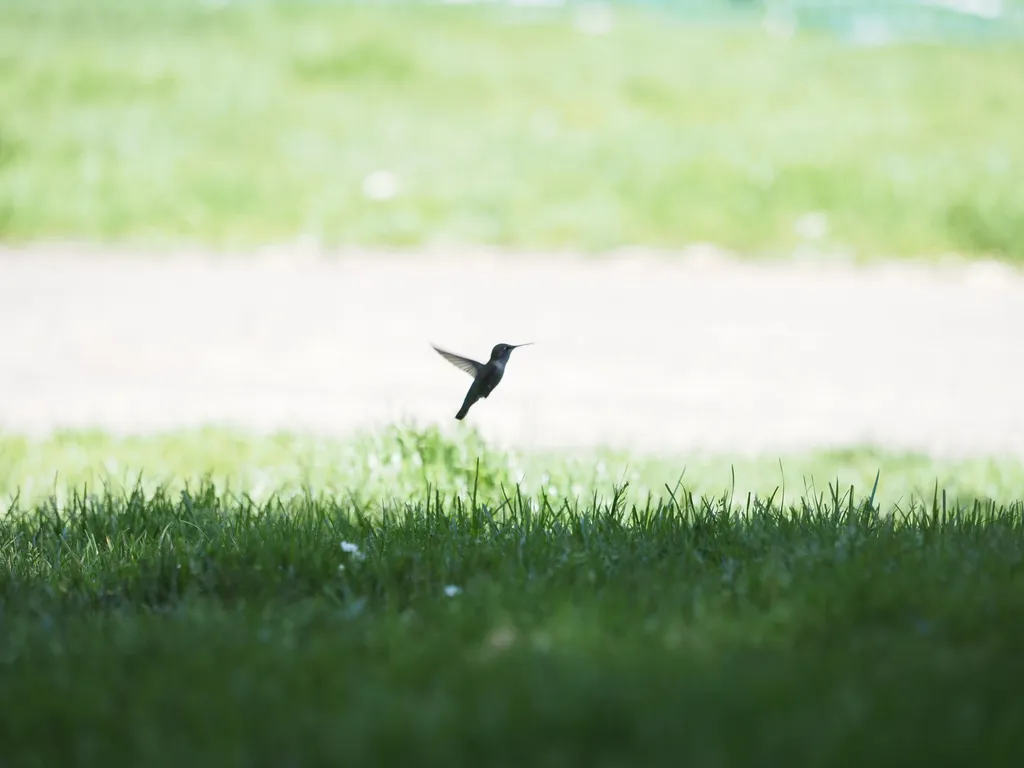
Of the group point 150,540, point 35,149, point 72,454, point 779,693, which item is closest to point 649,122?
point 35,149

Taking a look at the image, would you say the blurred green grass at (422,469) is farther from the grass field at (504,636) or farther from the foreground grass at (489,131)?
the foreground grass at (489,131)

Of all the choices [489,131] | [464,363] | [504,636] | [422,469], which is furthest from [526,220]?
[504,636]

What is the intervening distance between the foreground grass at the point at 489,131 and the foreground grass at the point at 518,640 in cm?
757

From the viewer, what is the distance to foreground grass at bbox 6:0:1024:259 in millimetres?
11344

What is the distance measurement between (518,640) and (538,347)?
5.54 metres

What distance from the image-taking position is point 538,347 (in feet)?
27.0

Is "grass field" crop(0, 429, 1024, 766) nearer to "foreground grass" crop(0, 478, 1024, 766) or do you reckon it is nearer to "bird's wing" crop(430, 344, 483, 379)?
"foreground grass" crop(0, 478, 1024, 766)

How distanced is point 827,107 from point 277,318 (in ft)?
27.0

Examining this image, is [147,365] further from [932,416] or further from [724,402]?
[932,416]

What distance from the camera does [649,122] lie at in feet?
45.3

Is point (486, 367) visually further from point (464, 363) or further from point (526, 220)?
point (526, 220)

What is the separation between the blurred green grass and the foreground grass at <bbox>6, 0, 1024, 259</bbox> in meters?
5.37

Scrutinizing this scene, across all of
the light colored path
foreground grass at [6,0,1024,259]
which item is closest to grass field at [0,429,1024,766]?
A: the light colored path

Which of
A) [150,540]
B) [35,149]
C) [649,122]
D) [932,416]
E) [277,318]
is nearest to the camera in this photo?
[150,540]
